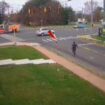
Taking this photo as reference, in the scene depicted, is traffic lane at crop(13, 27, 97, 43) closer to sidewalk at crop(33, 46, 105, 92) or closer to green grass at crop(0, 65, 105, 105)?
sidewalk at crop(33, 46, 105, 92)

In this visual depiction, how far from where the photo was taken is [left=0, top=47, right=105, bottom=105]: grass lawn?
1981 cm

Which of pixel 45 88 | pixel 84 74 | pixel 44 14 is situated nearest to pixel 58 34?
pixel 44 14

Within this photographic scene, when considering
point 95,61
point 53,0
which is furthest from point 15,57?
point 53,0

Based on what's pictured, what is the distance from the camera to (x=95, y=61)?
3619cm

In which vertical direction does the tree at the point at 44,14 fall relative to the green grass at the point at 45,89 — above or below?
above

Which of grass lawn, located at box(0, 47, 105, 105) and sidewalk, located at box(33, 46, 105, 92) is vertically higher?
grass lawn, located at box(0, 47, 105, 105)

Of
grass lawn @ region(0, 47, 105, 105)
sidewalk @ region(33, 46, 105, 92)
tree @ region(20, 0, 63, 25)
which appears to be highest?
tree @ region(20, 0, 63, 25)

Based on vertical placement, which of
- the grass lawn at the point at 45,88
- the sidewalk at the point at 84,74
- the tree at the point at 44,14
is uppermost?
the tree at the point at 44,14

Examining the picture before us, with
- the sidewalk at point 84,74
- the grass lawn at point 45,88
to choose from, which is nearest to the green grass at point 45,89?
the grass lawn at point 45,88

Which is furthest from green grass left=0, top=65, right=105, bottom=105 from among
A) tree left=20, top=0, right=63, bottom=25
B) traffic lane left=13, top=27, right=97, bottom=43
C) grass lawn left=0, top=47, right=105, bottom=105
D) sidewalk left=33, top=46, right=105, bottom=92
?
tree left=20, top=0, right=63, bottom=25

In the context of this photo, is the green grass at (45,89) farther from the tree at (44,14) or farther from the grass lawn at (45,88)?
the tree at (44,14)

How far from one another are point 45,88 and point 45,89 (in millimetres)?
252

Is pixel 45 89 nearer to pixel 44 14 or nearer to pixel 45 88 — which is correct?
pixel 45 88

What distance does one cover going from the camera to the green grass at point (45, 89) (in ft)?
65.0
